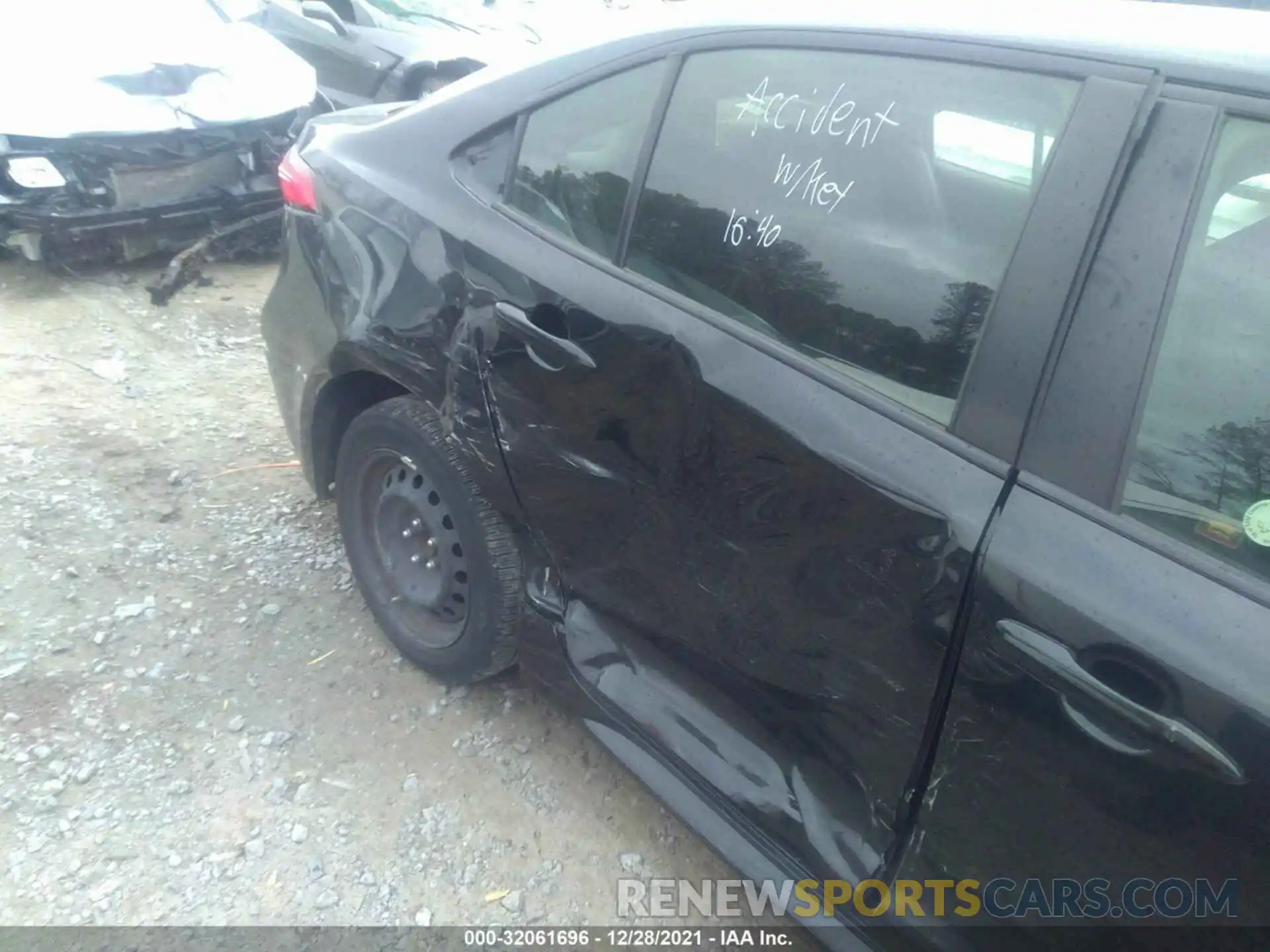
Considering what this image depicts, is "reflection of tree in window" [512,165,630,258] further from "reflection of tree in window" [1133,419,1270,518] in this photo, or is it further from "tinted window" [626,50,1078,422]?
"reflection of tree in window" [1133,419,1270,518]

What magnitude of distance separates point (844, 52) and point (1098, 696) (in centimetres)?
111

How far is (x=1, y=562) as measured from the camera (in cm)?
287

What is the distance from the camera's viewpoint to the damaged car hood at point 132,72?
13.9 feet

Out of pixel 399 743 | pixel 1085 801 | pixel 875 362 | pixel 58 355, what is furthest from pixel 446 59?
pixel 1085 801

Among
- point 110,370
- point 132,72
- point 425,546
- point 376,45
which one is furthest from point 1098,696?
point 376,45

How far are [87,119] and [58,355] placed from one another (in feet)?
3.66

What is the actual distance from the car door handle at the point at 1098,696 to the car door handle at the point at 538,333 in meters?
0.95

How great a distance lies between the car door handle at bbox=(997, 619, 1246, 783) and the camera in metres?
1.18

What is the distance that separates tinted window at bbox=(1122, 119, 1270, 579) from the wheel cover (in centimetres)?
155

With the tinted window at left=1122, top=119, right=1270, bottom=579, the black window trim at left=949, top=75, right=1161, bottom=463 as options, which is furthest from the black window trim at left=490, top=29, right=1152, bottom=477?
the tinted window at left=1122, top=119, right=1270, bottom=579

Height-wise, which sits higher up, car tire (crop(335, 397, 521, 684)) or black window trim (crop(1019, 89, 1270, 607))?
black window trim (crop(1019, 89, 1270, 607))

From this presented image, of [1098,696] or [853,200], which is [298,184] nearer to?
[853,200]

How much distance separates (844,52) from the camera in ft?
5.32

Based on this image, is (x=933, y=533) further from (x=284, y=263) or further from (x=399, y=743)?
(x=284, y=263)
